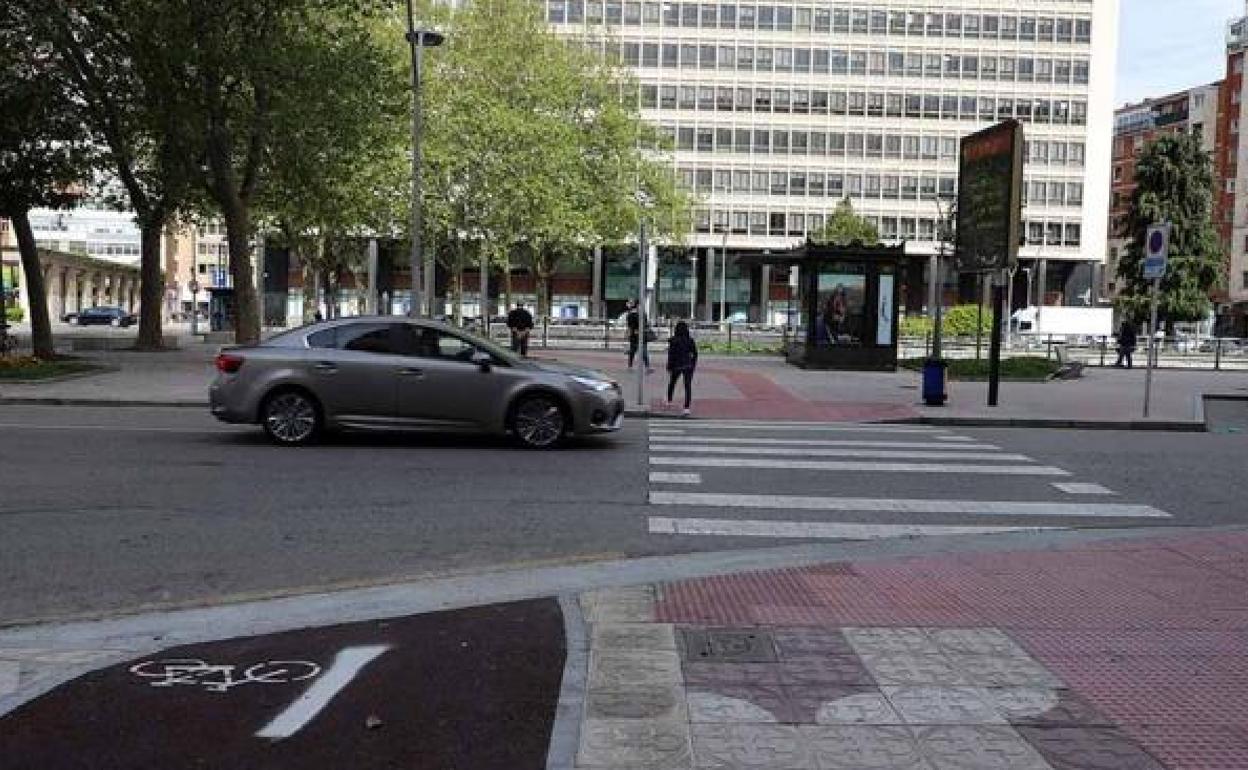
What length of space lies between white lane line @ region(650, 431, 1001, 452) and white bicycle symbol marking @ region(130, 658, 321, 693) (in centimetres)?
996

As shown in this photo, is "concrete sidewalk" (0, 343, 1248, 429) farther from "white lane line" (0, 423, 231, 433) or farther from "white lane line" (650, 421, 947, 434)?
"white lane line" (0, 423, 231, 433)

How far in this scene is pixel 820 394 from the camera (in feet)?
76.0

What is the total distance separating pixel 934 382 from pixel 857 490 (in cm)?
997

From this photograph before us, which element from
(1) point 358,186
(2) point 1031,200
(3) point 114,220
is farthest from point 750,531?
(3) point 114,220

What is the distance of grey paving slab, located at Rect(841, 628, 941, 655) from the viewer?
19.1 ft

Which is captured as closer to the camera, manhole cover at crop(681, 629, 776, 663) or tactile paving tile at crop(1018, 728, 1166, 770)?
tactile paving tile at crop(1018, 728, 1166, 770)

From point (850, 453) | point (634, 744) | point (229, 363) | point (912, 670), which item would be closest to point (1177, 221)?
point (850, 453)

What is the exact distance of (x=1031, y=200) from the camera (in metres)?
85.9

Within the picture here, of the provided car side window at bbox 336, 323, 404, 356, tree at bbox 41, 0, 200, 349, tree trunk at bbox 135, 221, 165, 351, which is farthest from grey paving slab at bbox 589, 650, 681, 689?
tree trunk at bbox 135, 221, 165, 351

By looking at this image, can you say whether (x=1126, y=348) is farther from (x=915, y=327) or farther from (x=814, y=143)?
(x=814, y=143)

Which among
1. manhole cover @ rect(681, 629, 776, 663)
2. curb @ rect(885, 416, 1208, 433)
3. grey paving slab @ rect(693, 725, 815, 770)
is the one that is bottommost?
manhole cover @ rect(681, 629, 776, 663)

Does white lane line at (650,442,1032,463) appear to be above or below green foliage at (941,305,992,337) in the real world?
below

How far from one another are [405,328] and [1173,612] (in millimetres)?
9412

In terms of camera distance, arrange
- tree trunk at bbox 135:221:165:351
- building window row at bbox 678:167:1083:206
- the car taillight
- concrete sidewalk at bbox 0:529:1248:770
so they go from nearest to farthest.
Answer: concrete sidewalk at bbox 0:529:1248:770 → the car taillight → tree trunk at bbox 135:221:165:351 → building window row at bbox 678:167:1083:206
